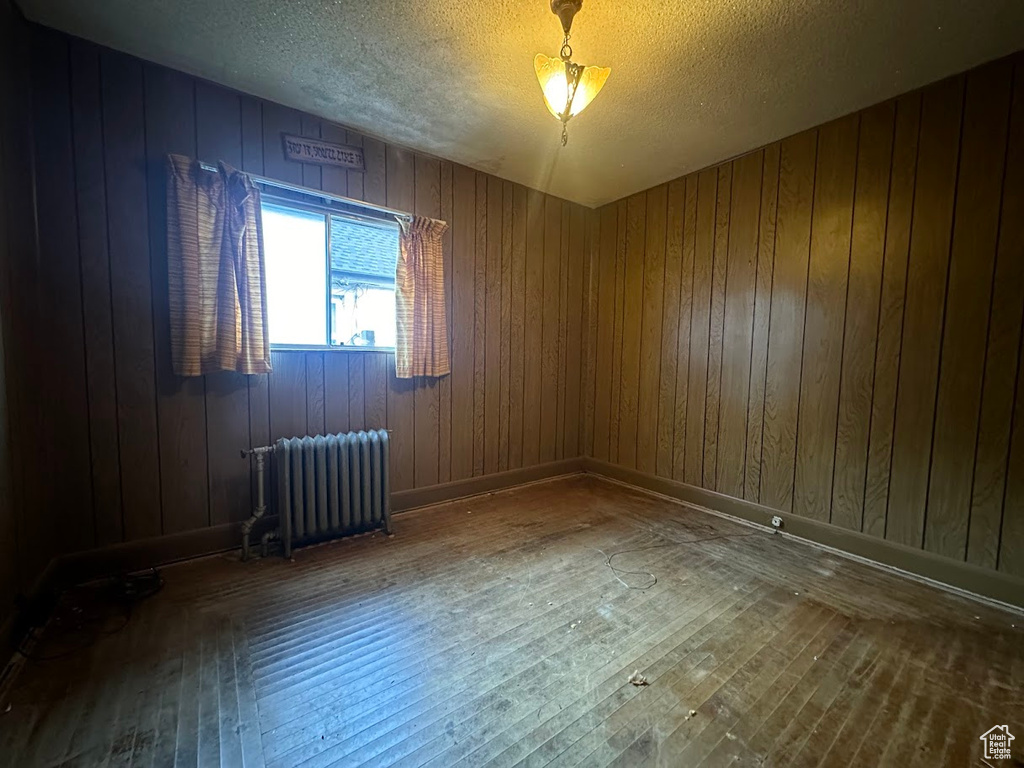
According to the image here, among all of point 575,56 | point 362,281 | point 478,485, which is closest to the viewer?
point 575,56

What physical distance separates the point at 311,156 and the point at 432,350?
1.47 meters

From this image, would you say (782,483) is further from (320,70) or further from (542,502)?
(320,70)

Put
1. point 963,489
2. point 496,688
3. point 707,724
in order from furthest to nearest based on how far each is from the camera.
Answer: point 963,489
point 496,688
point 707,724

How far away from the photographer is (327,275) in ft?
9.17

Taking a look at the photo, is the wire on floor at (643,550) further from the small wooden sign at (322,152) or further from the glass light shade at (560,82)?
the small wooden sign at (322,152)

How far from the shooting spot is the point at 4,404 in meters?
1.62

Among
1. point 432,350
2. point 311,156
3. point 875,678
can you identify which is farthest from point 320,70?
point 875,678

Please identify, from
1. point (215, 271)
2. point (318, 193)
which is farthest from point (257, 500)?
point (318, 193)

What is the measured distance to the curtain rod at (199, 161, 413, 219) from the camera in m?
2.44

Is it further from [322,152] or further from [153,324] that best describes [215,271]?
[322,152]

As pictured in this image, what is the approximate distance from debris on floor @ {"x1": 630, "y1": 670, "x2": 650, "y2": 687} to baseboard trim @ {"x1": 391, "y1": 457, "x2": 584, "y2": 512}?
2.07 meters

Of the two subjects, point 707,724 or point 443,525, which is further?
point 443,525

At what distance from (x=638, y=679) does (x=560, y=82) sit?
2.43 metres

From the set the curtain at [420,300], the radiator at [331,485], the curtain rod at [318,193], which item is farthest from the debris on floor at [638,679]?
the curtain rod at [318,193]
